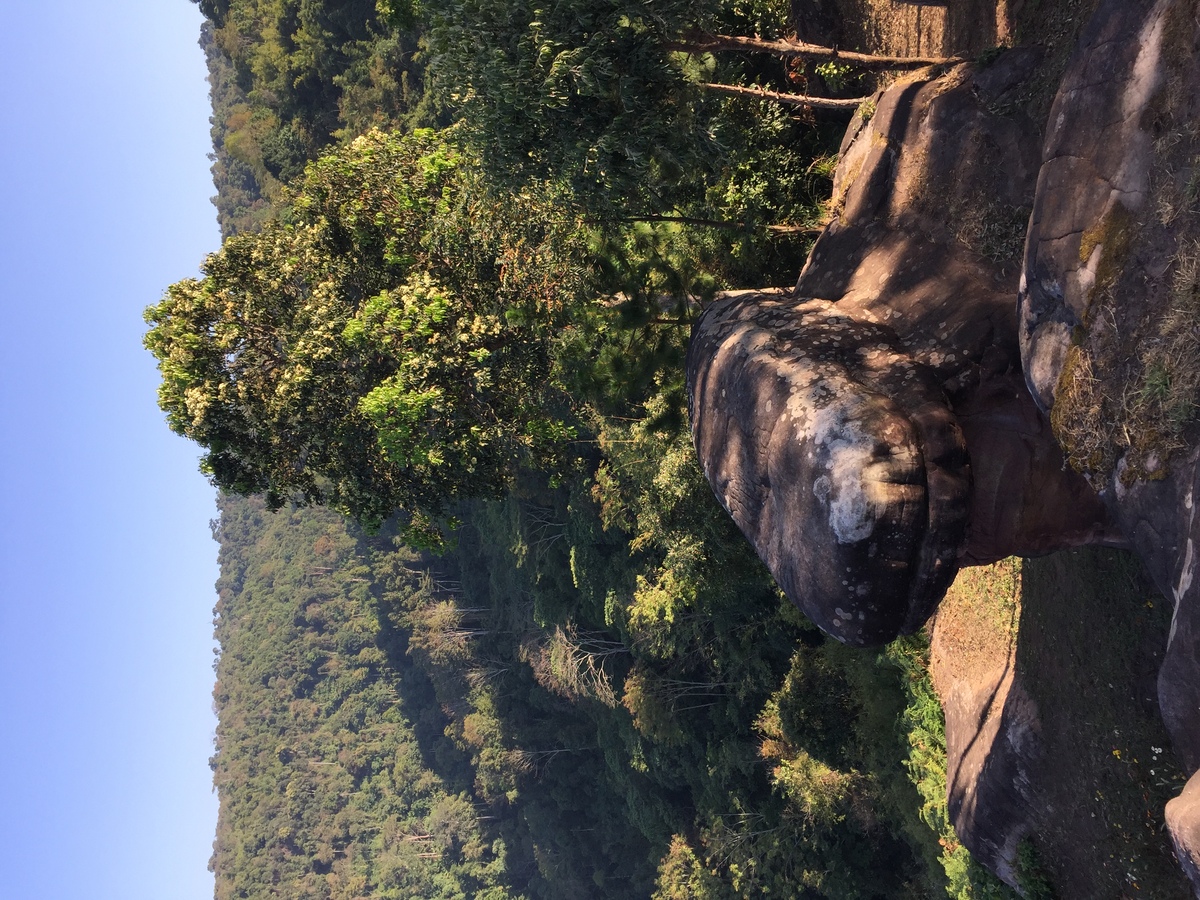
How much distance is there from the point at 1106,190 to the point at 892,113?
519 centimetres

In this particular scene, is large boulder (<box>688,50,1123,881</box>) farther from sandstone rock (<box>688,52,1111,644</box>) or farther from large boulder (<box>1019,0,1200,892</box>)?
large boulder (<box>1019,0,1200,892</box>)

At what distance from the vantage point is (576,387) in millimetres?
14367

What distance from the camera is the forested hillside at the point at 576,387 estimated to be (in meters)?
10.8

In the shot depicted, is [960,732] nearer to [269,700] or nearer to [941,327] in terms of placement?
[941,327]

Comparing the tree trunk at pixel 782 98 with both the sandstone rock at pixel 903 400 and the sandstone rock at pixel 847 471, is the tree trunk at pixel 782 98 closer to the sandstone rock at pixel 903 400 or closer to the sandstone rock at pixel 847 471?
the sandstone rock at pixel 903 400

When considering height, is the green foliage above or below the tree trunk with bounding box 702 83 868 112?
below

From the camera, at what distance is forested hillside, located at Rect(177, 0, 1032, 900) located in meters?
10.8

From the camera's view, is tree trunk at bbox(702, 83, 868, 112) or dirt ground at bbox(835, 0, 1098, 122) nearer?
dirt ground at bbox(835, 0, 1098, 122)

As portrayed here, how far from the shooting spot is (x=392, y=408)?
13.2 meters

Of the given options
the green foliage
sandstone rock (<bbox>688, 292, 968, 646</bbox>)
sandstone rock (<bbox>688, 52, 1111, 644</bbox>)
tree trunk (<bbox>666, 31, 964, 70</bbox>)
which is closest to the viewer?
sandstone rock (<bbox>688, 292, 968, 646</bbox>)

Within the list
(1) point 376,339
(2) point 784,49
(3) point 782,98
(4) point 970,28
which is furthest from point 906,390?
(1) point 376,339

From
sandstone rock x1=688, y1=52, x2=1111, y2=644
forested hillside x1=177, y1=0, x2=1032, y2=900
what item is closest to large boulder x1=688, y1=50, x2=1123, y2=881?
sandstone rock x1=688, y1=52, x2=1111, y2=644

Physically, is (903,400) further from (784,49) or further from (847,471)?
(784,49)

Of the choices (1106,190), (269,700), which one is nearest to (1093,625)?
(1106,190)
